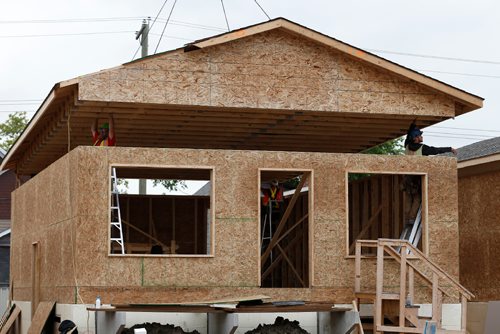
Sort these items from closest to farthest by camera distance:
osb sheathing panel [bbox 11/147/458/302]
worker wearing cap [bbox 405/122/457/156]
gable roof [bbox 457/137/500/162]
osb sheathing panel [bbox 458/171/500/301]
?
1. osb sheathing panel [bbox 11/147/458/302]
2. worker wearing cap [bbox 405/122/457/156]
3. osb sheathing panel [bbox 458/171/500/301]
4. gable roof [bbox 457/137/500/162]

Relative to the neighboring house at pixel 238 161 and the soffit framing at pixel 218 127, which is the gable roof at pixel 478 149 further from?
the neighboring house at pixel 238 161

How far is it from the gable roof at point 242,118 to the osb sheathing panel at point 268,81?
76mm

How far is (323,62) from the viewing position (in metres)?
20.9

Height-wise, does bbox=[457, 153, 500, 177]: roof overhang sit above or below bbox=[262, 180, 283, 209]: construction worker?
above

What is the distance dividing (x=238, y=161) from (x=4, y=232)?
104ft

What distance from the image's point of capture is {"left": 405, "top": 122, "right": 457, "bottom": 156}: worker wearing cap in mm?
21578

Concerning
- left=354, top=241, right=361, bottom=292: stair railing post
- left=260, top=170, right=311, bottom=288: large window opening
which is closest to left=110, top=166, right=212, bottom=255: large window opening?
left=260, top=170, right=311, bottom=288: large window opening

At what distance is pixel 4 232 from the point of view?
162ft

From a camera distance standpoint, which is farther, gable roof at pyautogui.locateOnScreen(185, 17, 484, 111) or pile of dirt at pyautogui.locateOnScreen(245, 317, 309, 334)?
gable roof at pyautogui.locateOnScreen(185, 17, 484, 111)

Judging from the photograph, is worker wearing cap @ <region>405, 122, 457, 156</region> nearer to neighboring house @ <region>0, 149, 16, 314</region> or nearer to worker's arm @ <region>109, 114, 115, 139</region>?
worker's arm @ <region>109, 114, 115, 139</region>

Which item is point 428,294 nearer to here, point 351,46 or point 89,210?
point 351,46

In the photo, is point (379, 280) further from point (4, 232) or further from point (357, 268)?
point (4, 232)

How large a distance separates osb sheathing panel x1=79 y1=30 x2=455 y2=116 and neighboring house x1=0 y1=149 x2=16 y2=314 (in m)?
27.6

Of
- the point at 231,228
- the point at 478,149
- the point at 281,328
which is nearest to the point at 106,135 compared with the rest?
the point at 231,228
